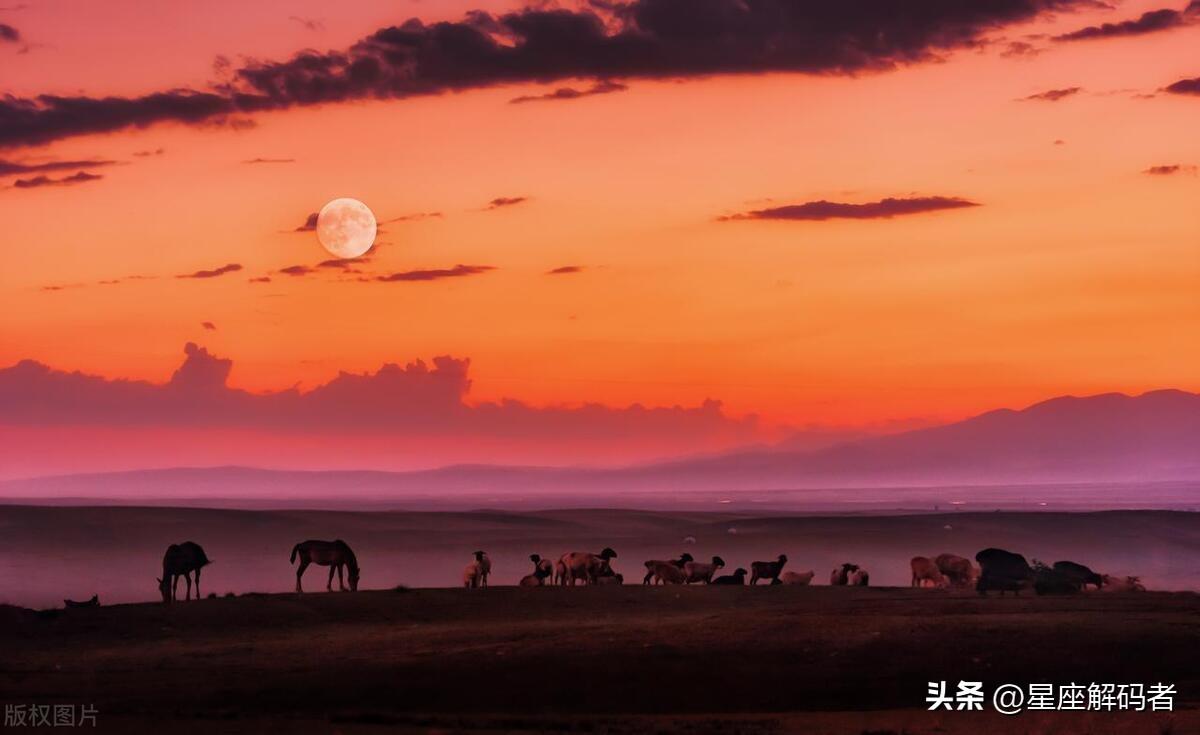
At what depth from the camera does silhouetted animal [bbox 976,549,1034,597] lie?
4997cm

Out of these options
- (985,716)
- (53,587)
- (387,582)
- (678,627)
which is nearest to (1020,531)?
(387,582)

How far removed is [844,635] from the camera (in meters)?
38.2

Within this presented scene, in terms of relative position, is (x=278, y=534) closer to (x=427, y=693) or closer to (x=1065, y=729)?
(x=427, y=693)

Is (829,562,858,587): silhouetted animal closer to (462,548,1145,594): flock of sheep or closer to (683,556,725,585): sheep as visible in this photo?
(462,548,1145,594): flock of sheep

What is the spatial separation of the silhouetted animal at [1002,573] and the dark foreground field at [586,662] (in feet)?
10.8

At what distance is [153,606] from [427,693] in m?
15.4

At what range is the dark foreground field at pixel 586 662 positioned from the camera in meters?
30.0

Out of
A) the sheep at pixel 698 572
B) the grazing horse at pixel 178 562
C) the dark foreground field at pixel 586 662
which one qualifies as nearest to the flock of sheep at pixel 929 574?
the sheep at pixel 698 572

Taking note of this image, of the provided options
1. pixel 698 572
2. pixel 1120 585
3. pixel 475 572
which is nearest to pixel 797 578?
pixel 698 572

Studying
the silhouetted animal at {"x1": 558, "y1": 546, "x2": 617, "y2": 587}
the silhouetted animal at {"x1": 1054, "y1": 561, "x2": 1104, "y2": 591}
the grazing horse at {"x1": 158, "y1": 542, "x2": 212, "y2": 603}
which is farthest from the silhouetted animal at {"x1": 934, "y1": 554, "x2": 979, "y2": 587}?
the grazing horse at {"x1": 158, "y1": 542, "x2": 212, "y2": 603}

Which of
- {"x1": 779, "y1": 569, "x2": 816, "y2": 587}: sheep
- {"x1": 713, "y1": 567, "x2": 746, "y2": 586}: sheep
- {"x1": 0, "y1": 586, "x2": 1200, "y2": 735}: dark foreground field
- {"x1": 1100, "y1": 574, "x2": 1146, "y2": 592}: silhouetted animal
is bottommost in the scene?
{"x1": 0, "y1": 586, "x2": 1200, "y2": 735}: dark foreground field

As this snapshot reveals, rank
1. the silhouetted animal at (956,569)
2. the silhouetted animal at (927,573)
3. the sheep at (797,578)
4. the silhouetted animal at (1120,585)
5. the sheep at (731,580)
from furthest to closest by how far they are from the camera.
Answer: the sheep at (797,578)
the sheep at (731,580)
the silhouetted animal at (927,573)
the silhouetted animal at (956,569)
the silhouetted animal at (1120,585)

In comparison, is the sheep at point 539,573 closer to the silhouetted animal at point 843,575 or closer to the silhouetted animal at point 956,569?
the silhouetted animal at point 843,575

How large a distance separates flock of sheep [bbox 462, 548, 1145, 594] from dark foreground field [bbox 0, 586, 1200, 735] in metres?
3.58
